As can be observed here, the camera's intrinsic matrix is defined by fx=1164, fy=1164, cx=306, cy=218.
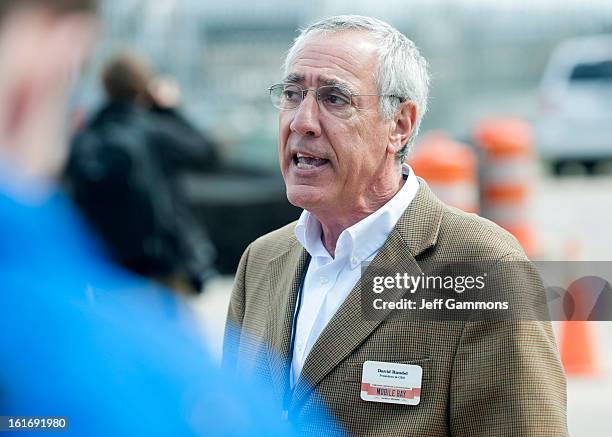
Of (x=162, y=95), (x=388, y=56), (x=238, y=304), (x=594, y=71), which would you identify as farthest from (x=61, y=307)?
(x=594, y=71)

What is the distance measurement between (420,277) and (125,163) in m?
4.04

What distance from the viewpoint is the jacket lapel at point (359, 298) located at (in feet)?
8.66

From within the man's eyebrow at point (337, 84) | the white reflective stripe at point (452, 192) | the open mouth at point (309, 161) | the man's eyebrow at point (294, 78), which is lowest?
the open mouth at point (309, 161)

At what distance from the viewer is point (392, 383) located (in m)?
2.56

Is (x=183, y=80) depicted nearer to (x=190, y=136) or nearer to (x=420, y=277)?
(x=190, y=136)

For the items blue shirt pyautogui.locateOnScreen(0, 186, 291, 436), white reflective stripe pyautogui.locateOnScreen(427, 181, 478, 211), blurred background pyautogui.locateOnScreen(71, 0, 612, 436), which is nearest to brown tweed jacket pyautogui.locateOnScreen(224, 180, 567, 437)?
blue shirt pyautogui.locateOnScreen(0, 186, 291, 436)

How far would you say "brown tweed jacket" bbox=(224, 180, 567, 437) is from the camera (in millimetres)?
2471

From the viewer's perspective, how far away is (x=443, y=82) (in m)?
17.5

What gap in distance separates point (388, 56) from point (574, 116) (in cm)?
1780

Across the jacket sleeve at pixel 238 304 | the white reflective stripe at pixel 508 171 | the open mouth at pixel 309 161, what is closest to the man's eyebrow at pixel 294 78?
the open mouth at pixel 309 161

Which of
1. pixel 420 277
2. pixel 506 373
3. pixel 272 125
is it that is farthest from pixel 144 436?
pixel 272 125

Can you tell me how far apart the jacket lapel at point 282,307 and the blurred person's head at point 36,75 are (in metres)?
1.41

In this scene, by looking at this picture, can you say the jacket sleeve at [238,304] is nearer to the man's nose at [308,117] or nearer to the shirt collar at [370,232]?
the shirt collar at [370,232]

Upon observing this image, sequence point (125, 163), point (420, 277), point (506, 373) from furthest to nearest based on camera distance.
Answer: point (125, 163)
point (420, 277)
point (506, 373)
